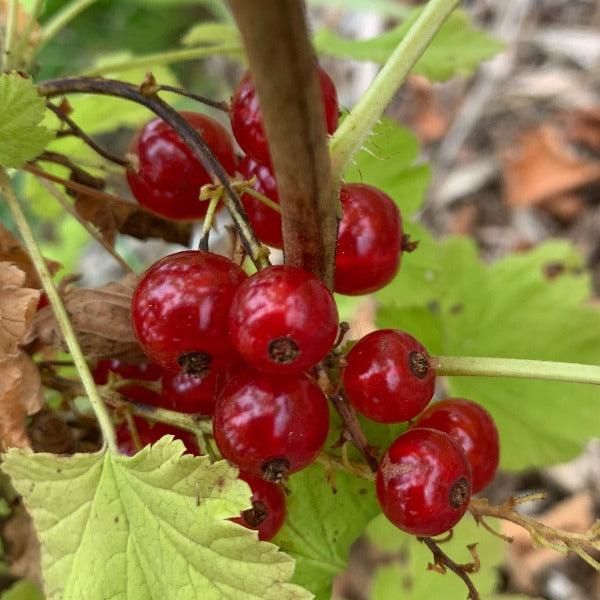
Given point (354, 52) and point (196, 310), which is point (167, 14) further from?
point (196, 310)

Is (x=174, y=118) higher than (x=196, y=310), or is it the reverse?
(x=174, y=118)

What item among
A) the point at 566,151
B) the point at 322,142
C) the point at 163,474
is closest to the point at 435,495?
the point at 163,474

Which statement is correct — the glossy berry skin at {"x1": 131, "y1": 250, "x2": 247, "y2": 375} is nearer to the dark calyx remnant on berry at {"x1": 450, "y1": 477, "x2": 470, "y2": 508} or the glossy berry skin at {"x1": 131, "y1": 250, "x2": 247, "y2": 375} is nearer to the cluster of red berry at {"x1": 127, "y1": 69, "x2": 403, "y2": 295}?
the cluster of red berry at {"x1": 127, "y1": 69, "x2": 403, "y2": 295}

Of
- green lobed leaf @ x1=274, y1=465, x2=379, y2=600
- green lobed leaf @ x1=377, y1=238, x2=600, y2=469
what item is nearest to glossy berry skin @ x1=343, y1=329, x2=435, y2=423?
green lobed leaf @ x1=274, y1=465, x2=379, y2=600

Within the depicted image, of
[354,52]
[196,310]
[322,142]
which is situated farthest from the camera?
[354,52]

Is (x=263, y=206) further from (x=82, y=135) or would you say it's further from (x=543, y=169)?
(x=543, y=169)

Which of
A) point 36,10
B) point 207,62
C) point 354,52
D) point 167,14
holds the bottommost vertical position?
point 207,62
